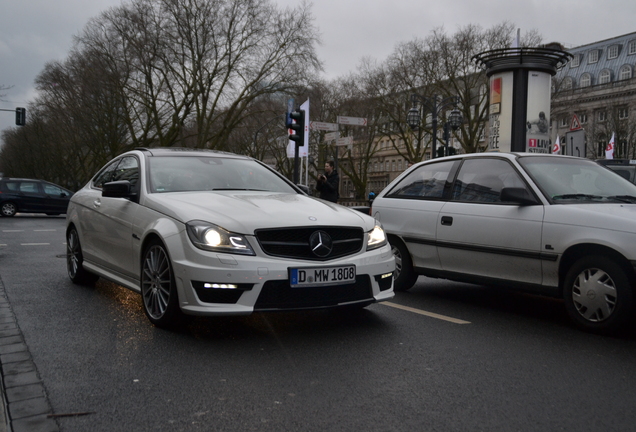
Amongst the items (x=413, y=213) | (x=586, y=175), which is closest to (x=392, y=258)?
(x=413, y=213)

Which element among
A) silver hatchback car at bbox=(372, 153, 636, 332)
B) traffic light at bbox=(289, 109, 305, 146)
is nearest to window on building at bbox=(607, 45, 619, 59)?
traffic light at bbox=(289, 109, 305, 146)

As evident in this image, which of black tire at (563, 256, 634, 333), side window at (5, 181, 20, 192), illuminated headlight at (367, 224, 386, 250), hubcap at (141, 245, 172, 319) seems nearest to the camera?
black tire at (563, 256, 634, 333)

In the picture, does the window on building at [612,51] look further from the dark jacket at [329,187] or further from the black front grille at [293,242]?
the black front grille at [293,242]

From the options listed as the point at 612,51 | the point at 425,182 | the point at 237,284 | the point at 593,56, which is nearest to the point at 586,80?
the point at 593,56

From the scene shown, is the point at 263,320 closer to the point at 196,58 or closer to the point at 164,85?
the point at 196,58

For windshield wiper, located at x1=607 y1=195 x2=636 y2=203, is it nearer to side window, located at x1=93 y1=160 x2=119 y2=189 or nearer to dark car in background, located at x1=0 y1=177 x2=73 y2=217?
side window, located at x1=93 y1=160 x2=119 y2=189

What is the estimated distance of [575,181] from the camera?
6.08 m

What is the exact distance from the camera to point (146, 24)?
35.4 m

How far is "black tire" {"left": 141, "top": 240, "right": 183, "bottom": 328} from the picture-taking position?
16.4 feet

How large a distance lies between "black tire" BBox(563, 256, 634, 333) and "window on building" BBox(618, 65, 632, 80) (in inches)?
3035

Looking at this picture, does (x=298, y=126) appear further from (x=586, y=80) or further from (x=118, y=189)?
(x=586, y=80)

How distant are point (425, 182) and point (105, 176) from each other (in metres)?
3.62

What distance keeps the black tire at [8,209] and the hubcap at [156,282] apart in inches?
952

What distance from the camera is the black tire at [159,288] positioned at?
498cm
